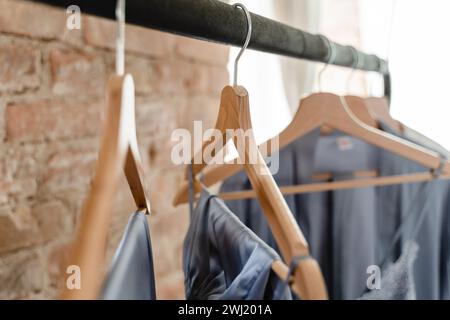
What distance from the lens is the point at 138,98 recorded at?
0.84 metres

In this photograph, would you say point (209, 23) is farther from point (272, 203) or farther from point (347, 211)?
point (347, 211)

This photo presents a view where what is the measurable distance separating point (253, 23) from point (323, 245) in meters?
0.49

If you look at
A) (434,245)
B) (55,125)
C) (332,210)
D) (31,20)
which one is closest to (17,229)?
(55,125)

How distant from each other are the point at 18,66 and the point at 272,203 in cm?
46

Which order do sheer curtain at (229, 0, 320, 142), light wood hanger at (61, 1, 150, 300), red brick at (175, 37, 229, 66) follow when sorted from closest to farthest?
light wood hanger at (61, 1, 150, 300)
red brick at (175, 37, 229, 66)
sheer curtain at (229, 0, 320, 142)

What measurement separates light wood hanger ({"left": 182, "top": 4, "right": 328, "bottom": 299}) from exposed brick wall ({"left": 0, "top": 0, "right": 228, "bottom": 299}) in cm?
32

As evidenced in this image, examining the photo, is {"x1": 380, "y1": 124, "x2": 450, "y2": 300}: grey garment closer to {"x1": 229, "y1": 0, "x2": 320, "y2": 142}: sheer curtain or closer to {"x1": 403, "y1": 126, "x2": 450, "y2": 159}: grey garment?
{"x1": 403, "y1": 126, "x2": 450, "y2": 159}: grey garment

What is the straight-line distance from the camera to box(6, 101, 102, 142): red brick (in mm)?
624

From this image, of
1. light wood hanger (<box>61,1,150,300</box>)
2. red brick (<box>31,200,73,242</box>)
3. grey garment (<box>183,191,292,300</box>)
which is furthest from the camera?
red brick (<box>31,200,73,242</box>)

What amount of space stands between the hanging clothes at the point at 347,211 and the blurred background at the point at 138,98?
0.26 metres

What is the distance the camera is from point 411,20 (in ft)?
4.12

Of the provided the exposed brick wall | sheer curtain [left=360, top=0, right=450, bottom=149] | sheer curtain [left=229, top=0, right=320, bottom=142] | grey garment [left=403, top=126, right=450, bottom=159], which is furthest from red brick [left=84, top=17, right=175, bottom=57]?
sheer curtain [left=360, top=0, right=450, bottom=149]

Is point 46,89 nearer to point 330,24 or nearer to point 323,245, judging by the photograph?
point 323,245
